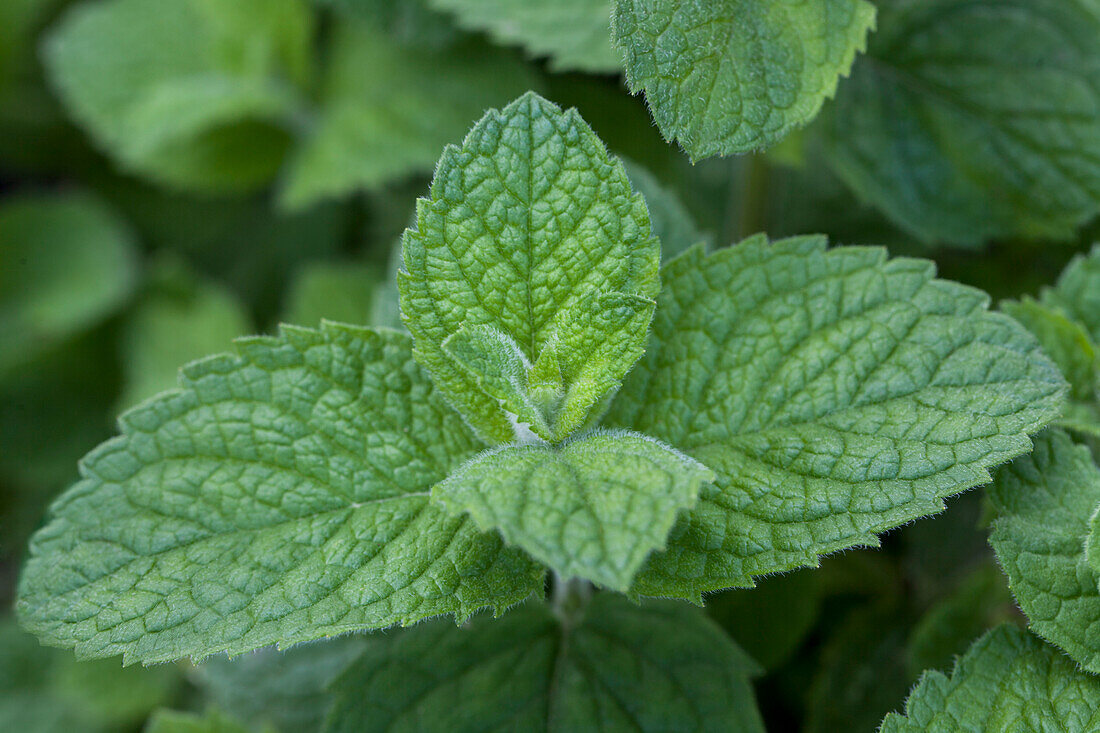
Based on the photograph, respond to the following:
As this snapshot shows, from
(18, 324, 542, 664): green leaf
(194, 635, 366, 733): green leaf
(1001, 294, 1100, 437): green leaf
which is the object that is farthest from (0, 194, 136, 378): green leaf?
(1001, 294, 1100, 437): green leaf

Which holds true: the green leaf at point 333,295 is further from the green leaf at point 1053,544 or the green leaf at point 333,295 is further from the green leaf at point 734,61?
the green leaf at point 1053,544

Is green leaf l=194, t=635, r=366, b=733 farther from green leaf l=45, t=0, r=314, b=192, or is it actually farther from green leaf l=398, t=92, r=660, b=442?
green leaf l=45, t=0, r=314, b=192

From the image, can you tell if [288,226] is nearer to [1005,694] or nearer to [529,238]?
[529,238]

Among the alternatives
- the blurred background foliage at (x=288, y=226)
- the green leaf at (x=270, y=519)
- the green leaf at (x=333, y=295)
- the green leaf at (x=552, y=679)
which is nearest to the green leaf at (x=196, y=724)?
the blurred background foliage at (x=288, y=226)

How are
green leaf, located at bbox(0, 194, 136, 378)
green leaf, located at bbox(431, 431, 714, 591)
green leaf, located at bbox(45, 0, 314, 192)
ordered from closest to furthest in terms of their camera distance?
green leaf, located at bbox(431, 431, 714, 591) → green leaf, located at bbox(45, 0, 314, 192) → green leaf, located at bbox(0, 194, 136, 378)

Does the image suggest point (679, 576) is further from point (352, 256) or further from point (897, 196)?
point (352, 256)

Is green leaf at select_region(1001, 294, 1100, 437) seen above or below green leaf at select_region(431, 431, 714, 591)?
below

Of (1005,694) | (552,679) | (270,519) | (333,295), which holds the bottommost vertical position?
(1005,694)

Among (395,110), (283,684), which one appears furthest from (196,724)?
(395,110)
